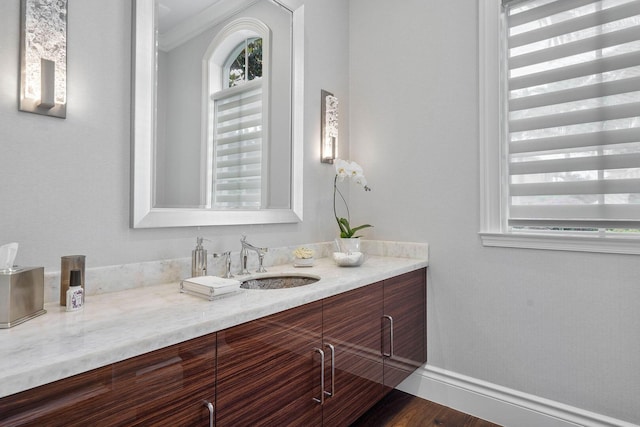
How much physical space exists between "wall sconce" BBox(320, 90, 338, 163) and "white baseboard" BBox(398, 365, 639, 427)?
1.39 meters

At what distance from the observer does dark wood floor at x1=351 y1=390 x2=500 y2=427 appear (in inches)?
71.3

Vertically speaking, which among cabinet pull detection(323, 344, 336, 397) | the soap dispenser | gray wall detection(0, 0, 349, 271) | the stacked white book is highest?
gray wall detection(0, 0, 349, 271)

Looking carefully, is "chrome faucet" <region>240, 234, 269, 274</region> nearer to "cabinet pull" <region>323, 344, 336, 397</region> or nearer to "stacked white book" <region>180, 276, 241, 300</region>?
"stacked white book" <region>180, 276, 241, 300</region>

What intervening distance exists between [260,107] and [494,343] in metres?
1.72

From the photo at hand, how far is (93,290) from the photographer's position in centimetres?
119

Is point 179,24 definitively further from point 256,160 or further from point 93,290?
point 93,290

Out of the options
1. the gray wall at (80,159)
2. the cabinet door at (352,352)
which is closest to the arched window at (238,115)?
the gray wall at (80,159)

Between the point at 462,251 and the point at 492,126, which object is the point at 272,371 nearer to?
the point at 462,251

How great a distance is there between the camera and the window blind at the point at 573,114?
60.9 inches

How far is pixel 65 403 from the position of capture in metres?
0.69

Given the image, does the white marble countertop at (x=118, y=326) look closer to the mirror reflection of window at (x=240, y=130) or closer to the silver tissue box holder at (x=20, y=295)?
the silver tissue box holder at (x=20, y=295)

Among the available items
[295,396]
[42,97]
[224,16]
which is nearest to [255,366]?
[295,396]

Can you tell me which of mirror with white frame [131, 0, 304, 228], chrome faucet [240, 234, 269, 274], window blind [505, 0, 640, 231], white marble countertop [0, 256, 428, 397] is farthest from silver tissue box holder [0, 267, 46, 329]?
window blind [505, 0, 640, 231]

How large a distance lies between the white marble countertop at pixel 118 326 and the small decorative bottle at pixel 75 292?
2cm
